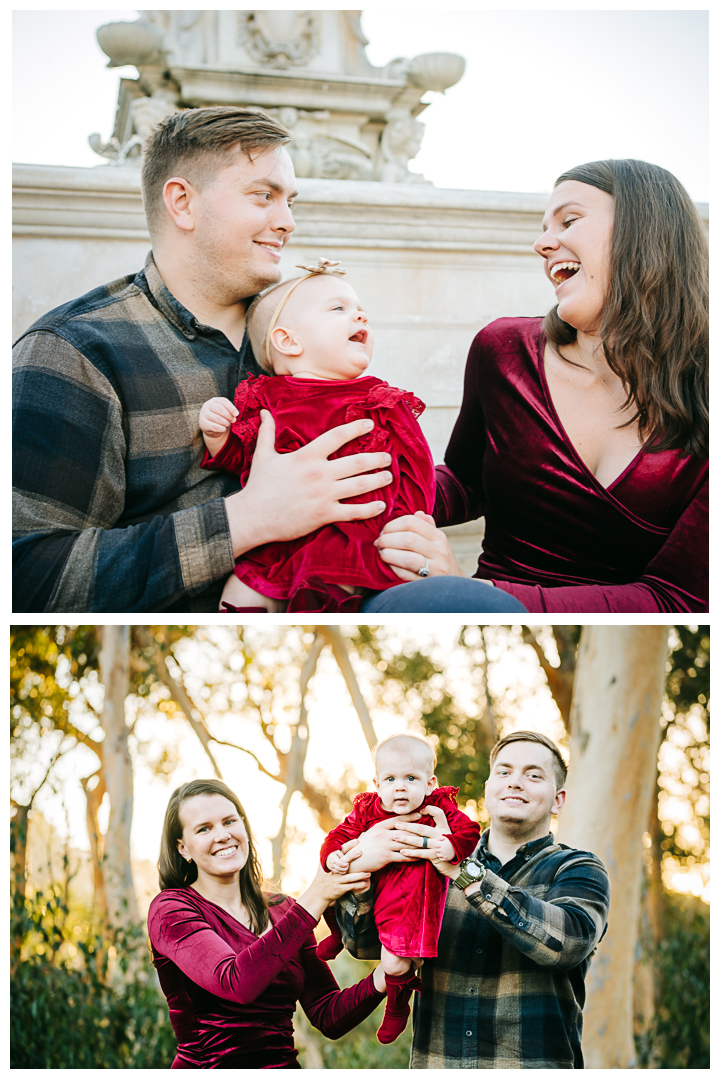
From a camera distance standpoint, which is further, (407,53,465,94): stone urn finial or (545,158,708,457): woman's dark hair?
(407,53,465,94): stone urn finial

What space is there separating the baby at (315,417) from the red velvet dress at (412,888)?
17.9 inches

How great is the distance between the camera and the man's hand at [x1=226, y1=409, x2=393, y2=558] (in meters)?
1.90

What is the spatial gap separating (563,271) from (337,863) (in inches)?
53.4

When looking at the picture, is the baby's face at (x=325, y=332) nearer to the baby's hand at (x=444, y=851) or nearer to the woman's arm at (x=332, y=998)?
the baby's hand at (x=444, y=851)

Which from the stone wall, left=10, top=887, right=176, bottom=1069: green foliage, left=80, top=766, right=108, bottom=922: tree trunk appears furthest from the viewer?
left=80, top=766, right=108, bottom=922: tree trunk

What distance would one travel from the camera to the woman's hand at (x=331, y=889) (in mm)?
1909

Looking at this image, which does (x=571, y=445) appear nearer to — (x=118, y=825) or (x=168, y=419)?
(x=168, y=419)

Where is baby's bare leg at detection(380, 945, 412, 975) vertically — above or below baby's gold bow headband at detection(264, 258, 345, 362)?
below

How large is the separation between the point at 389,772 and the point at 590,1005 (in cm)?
252

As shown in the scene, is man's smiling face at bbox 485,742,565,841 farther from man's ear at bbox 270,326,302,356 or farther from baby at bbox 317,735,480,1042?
man's ear at bbox 270,326,302,356

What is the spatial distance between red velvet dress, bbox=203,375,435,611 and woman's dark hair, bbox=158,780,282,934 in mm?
544

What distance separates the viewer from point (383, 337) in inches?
118

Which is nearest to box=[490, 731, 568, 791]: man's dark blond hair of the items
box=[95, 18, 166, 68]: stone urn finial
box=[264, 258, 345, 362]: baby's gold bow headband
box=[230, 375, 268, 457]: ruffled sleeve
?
box=[230, 375, 268, 457]: ruffled sleeve

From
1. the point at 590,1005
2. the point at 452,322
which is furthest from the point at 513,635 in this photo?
the point at 452,322
